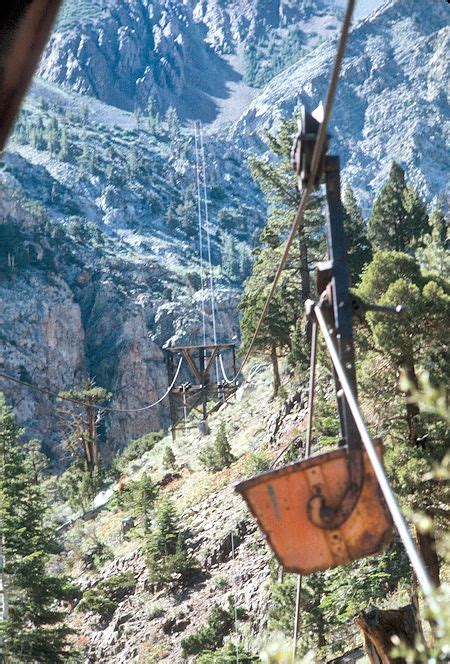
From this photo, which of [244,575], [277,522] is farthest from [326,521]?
[244,575]

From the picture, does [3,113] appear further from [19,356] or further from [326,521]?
[19,356]

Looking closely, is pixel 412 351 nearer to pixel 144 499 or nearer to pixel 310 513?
pixel 310 513

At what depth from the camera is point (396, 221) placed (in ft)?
119

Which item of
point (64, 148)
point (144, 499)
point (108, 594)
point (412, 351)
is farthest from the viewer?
point (64, 148)

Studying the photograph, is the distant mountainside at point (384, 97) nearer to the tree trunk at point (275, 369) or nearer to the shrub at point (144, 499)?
the tree trunk at point (275, 369)

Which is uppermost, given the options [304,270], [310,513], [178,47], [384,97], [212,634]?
[178,47]

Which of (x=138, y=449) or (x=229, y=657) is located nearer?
(x=229, y=657)

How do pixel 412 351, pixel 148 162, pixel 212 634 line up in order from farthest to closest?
pixel 148 162, pixel 212 634, pixel 412 351

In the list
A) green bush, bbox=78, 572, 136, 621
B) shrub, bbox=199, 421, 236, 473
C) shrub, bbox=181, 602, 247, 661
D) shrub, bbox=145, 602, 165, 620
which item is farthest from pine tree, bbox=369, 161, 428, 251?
shrub, bbox=181, 602, 247, 661

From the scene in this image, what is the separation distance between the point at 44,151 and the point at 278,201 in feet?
289

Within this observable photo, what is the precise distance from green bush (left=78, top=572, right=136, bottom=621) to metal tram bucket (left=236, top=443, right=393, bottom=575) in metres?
19.2

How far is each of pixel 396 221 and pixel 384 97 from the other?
11083cm

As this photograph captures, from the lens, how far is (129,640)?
19750 mm

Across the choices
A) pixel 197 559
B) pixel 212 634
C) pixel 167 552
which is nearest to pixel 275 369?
pixel 167 552
